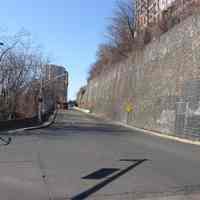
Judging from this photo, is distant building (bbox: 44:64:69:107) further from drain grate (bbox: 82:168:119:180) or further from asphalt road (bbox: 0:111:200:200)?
drain grate (bbox: 82:168:119:180)

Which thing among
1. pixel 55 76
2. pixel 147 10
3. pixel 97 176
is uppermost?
pixel 147 10

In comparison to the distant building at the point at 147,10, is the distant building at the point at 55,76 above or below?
below

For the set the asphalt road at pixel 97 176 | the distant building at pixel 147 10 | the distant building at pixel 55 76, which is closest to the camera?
the asphalt road at pixel 97 176

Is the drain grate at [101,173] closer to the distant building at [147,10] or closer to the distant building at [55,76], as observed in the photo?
the distant building at [55,76]

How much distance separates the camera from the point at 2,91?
139ft

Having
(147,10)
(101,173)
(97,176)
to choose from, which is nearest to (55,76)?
(147,10)

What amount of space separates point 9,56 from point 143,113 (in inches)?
794

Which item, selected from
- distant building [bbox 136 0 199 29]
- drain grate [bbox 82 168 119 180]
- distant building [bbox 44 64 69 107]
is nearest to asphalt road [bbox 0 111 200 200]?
drain grate [bbox 82 168 119 180]

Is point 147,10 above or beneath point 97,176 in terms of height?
above

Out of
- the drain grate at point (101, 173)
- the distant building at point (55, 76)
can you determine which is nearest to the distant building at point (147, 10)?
the distant building at point (55, 76)

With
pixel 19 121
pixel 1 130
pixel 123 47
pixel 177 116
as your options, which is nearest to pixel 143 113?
pixel 177 116

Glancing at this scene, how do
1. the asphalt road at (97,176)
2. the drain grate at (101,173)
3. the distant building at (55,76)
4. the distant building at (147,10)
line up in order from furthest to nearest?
1. the distant building at (147,10)
2. the distant building at (55,76)
3. the drain grate at (101,173)
4. the asphalt road at (97,176)

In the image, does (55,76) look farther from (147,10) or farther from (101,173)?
(101,173)

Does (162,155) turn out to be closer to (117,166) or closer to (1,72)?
(117,166)
